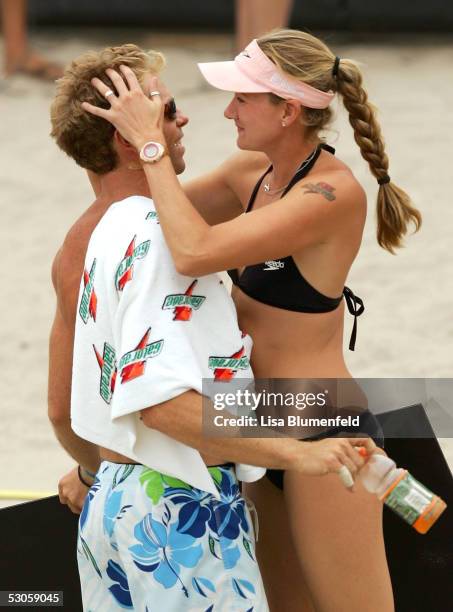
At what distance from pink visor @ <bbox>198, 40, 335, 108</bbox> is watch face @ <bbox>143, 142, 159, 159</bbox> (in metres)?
0.28

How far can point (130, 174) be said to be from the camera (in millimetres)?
2512

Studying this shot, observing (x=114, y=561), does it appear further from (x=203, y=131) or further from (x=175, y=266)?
(x=203, y=131)

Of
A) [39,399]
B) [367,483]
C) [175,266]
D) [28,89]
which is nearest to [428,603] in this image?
[367,483]

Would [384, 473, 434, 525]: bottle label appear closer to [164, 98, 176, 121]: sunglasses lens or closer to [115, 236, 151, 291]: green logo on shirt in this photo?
[115, 236, 151, 291]: green logo on shirt

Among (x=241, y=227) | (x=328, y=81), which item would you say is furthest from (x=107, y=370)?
(x=328, y=81)

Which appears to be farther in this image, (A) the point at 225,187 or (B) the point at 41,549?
(B) the point at 41,549

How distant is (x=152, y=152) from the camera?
94.4 inches

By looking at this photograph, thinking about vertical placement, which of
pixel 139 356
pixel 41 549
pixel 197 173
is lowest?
pixel 197 173

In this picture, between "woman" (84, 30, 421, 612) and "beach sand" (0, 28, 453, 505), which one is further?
"beach sand" (0, 28, 453, 505)

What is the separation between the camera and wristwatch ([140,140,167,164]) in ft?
7.86

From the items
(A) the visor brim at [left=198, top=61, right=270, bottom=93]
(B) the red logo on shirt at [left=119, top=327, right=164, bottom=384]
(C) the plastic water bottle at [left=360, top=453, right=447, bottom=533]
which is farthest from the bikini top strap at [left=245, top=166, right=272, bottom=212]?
(C) the plastic water bottle at [left=360, top=453, right=447, bottom=533]

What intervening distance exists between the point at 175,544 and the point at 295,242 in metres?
0.63

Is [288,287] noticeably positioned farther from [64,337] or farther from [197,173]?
[197,173]

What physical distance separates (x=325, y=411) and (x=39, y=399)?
281 cm
